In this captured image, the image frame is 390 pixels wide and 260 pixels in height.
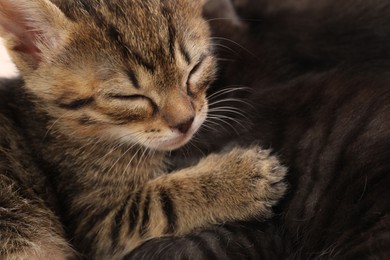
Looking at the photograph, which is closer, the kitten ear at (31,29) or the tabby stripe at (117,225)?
the kitten ear at (31,29)

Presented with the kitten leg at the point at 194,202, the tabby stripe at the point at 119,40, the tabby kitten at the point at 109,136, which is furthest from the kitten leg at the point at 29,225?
the tabby stripe at the point at 119,40

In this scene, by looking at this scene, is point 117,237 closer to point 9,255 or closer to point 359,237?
point 9,255

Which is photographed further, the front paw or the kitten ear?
the front paw

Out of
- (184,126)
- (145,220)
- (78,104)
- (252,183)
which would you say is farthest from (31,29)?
(252,183)

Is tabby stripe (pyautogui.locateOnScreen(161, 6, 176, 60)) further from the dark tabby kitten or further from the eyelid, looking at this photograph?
the dark tabby kitten

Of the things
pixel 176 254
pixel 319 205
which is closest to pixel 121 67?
pixel 176 254

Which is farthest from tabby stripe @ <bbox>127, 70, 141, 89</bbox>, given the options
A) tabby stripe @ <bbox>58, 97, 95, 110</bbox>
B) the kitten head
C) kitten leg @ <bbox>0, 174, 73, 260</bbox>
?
kitten leg @ <bbox>0, 174, 73, 260</bbox>

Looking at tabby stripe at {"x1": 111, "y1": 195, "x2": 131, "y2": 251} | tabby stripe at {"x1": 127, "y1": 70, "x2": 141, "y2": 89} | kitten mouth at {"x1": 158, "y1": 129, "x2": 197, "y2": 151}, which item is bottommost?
tabby stripe at {"x1": 111, "y1": 195, "x2": 131, "y2": 251}

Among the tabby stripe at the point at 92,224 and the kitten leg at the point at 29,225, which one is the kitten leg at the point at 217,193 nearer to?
the tabby stripe at the point at 92,224
